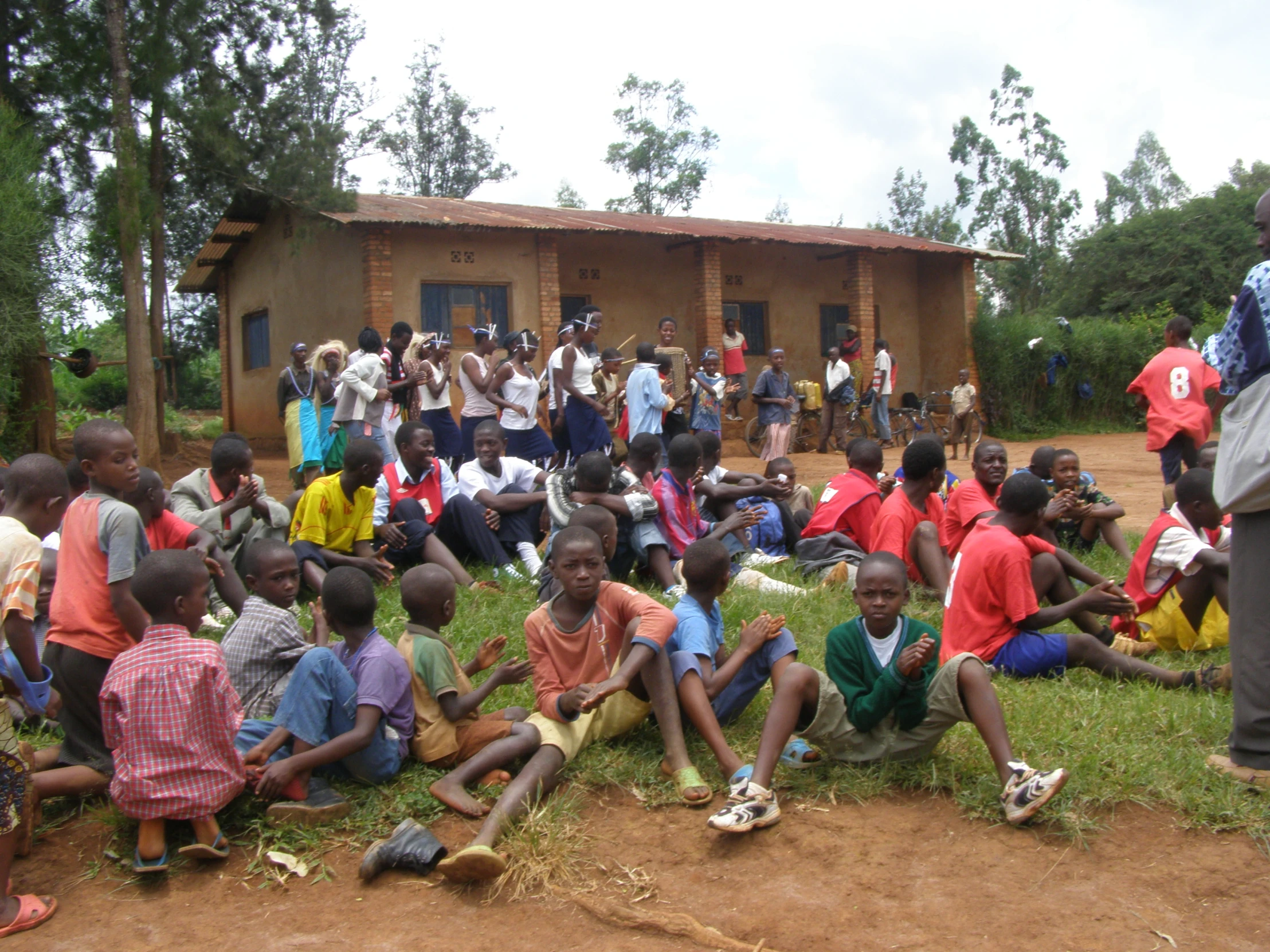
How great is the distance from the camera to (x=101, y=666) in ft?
12.3

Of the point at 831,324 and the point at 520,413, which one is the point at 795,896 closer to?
the point at 520,413

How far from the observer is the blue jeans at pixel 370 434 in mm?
8281

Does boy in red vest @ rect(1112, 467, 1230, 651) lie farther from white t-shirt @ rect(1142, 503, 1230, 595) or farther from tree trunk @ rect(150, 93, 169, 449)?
tree trunk @ rect(150, 93, 169, 449)

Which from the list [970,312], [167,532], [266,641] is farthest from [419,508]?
[970,312]

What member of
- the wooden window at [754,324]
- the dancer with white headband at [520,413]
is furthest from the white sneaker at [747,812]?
the wooden window at [754,324]

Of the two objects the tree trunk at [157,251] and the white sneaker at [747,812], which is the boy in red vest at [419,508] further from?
the tree trunk at [157,251]

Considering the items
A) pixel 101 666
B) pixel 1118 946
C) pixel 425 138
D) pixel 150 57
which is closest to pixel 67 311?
pixel 150 57

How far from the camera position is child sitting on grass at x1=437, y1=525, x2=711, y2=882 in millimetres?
3670

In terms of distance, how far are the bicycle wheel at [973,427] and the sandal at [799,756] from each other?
44.5 feet

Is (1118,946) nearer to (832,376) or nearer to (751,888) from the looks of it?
(751,888)

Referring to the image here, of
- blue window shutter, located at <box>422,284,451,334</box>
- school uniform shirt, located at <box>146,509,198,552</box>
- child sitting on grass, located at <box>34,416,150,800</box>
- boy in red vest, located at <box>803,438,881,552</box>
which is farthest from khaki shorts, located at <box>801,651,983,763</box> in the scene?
blue window shutter, located at <box>422,284,451,334</box>

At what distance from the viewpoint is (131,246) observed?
11.7 metres

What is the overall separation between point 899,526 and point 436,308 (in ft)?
33.6

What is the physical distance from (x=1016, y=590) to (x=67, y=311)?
412 inches
